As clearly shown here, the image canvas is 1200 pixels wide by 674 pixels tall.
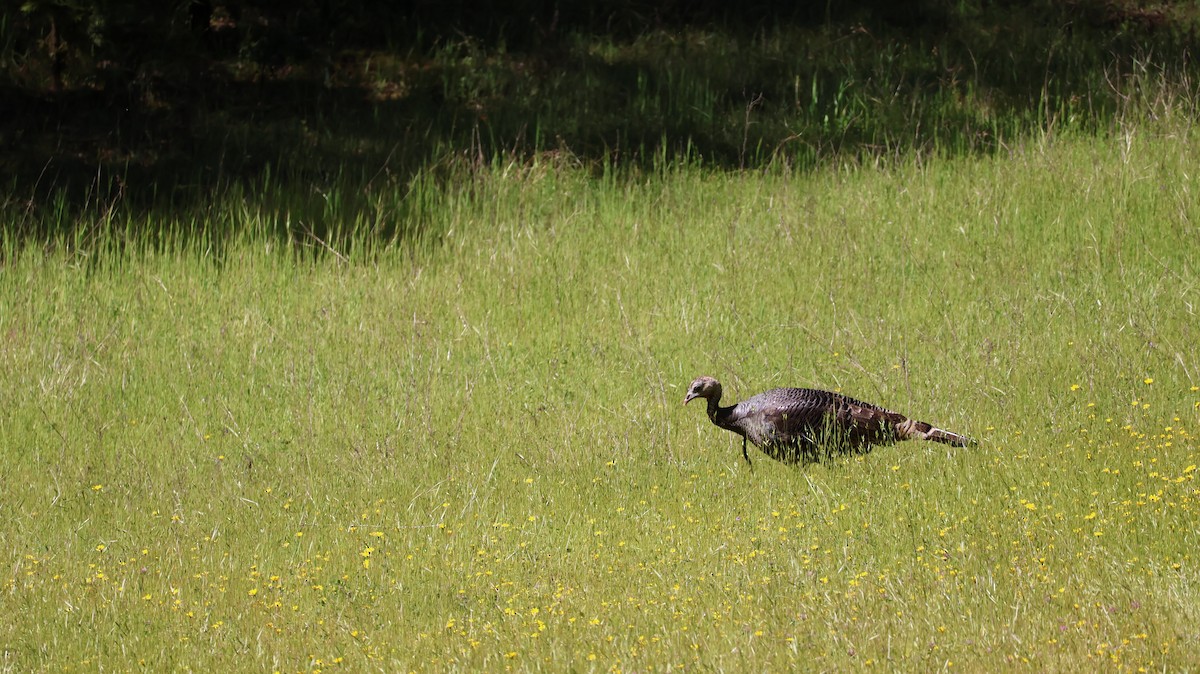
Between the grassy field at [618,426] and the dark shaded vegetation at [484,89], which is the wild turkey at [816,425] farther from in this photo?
→ the dark shaded vegetation at [484,89]

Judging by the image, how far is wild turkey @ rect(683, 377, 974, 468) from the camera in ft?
21.9

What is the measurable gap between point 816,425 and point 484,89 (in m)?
8.89

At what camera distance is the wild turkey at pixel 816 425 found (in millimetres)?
6688

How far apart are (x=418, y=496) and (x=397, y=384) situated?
5.65 ft

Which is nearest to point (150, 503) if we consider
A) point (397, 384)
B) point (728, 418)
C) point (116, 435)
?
point (116, 435)

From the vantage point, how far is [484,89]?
48.1ft

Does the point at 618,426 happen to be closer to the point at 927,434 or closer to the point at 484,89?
the point at 927,434

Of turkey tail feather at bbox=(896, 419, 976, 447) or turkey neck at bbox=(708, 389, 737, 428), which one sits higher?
turkey tail feather at bbox=(896, 419, 976, 447)

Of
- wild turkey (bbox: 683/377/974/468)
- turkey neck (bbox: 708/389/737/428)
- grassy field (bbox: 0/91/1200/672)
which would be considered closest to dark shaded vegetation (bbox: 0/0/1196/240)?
grassy field (bbox: 0/91/1200/672)

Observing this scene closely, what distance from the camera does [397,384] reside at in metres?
8.56

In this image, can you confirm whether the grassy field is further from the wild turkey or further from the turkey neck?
the turkey neck

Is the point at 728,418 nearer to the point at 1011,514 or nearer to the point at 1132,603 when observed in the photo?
the point at 1011,514

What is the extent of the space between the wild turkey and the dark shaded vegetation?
526 cm

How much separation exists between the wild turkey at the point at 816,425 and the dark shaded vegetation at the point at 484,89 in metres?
5.26
